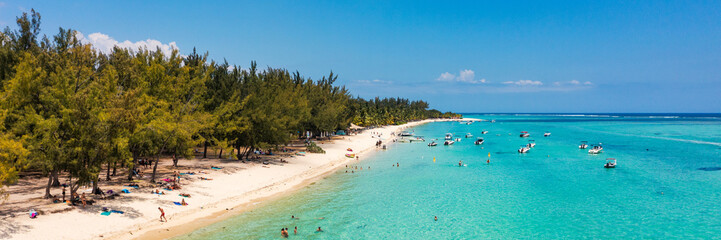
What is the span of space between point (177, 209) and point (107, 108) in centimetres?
1009

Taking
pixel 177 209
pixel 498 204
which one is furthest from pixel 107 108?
pixel 498 204

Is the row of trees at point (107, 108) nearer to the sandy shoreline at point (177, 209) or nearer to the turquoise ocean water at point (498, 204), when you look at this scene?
the sandy shoreline at point (177, 209)

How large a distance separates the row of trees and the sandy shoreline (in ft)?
10.0

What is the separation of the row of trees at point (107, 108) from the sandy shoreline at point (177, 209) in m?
3.06

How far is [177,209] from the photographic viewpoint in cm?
3159

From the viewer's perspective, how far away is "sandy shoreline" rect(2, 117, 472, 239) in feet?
81.1

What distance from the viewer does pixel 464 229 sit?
31422mm

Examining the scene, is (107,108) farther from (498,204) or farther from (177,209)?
(498,204)

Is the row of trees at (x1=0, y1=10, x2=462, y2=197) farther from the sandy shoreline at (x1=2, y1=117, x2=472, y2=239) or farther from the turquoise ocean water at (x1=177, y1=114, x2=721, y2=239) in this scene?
the turquoise ocean water at (x1=177, y1=114, x2=721, y2=239)

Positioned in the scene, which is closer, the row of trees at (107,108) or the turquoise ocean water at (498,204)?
the row of trees at (107,108)

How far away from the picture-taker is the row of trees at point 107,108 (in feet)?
88.5

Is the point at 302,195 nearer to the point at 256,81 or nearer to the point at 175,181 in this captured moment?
the point at 175,181

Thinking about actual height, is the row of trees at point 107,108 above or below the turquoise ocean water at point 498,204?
above

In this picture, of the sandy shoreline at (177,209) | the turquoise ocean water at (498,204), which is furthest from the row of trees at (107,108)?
the turquoise ocean water at (498,204)
